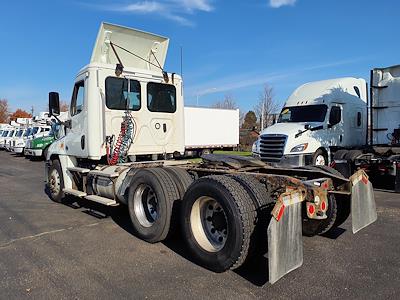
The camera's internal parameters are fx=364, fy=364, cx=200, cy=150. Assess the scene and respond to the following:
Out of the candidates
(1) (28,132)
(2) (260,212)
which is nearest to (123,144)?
(2) (260,212)

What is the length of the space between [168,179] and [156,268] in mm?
1336

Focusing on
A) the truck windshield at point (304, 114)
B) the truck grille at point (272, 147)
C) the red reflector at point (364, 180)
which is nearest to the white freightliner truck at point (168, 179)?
the red reflector at point (364, 180)

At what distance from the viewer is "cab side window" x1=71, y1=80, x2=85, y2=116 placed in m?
7.22

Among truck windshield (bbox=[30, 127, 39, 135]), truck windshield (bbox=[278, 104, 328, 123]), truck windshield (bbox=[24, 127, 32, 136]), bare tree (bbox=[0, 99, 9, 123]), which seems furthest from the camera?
bare tree (bbox=[0, 99, 9, 123])

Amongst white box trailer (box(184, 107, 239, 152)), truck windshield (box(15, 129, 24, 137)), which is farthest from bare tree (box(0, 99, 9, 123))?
white box trailer (box(184, 107, 239, 152))

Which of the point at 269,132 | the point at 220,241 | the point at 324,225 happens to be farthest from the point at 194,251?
the point at 269,132

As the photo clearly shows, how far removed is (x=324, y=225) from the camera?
5.34m

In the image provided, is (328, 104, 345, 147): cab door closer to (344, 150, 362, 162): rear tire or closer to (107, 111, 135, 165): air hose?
(344, 150, 362, 162): rear tire

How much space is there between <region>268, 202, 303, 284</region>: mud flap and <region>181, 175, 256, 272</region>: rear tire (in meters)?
0.40

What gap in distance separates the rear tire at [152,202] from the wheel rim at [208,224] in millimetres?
605

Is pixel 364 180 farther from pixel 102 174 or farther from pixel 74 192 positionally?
pixel 74 192

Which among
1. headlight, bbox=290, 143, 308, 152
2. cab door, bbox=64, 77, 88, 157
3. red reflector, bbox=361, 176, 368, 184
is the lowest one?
red reflector, bbox=361, 176, 368, 184

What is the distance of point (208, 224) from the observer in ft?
15.0

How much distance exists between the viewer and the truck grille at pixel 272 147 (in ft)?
39.6
